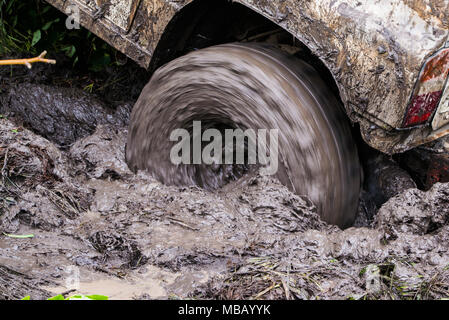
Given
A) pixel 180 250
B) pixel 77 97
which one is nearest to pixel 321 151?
pixel 180 250

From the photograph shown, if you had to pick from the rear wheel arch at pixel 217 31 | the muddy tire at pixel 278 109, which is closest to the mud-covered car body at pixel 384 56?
the muddy tire at pixel 278 109

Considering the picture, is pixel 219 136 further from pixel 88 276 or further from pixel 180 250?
pixel 88 276

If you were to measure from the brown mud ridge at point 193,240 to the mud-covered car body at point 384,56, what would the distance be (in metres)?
0.38

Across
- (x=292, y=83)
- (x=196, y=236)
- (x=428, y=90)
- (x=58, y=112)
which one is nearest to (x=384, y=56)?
(x=428, y=90)

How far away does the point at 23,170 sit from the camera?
265 centimetres

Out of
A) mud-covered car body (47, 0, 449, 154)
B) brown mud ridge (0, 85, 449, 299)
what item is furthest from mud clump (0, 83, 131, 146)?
mud-covered car body (47, 0, 449, 154)

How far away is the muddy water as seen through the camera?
192 cm

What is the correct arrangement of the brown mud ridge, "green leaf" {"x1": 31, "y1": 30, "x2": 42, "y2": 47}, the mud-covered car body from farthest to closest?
"green leaf" {"x1": 31, "y1": 30, "x2": 42, "y2": 47} → the mud-covered car body → the brown mud ridge

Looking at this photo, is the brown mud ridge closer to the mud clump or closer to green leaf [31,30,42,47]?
the mud clump

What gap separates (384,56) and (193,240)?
1054mm

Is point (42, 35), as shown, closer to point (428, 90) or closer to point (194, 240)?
point (194, 240)

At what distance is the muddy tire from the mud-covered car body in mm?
214

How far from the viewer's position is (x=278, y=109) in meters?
2.40
